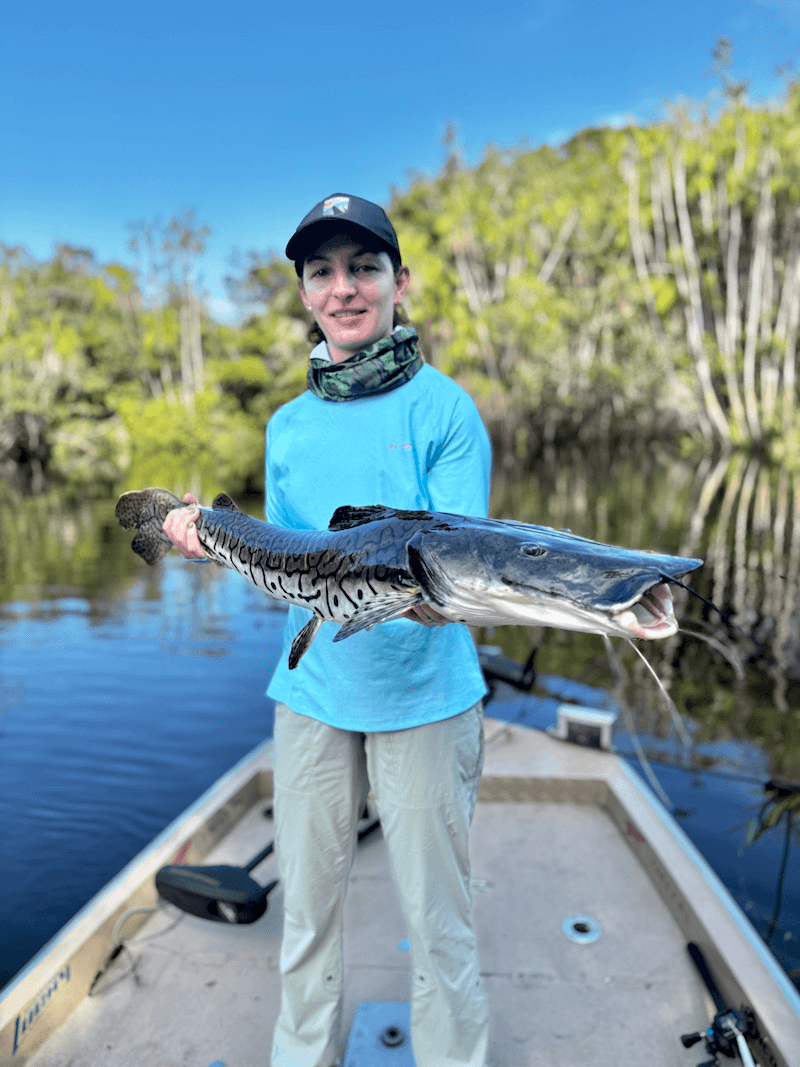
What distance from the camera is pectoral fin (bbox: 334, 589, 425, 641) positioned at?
1.80 m

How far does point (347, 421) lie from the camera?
247cm

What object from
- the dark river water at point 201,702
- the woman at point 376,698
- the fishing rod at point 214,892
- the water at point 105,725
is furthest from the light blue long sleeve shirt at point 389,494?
the water at point 105,725

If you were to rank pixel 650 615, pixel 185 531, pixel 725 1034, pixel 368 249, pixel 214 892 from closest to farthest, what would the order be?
pixel 650 615 → pixel 368 249 → pixel 185 531 → pixel 725 1034 → pixel 214 892

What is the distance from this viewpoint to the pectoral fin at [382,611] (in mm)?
1799

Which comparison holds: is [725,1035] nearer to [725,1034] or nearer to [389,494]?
[725,1034]

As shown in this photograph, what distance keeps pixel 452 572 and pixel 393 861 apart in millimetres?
1260

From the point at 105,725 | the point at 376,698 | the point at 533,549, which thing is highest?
the point at 533,549

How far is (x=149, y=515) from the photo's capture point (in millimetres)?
2951

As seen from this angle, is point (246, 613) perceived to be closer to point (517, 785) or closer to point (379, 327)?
point (517, 785)

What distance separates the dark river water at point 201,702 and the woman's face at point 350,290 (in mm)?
1513

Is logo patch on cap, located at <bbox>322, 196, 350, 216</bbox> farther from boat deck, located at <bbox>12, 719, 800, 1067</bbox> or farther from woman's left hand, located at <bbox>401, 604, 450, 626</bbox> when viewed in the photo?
boat deck, located at <bbox>12, 719, 800, 1067</bbox>

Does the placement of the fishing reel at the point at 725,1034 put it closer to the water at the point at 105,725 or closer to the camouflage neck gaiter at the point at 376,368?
the camouflage neck gaiter at the point at 376,368

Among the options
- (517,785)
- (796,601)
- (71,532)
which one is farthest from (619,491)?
(517,785)

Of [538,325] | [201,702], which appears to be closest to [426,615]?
[201,702]
